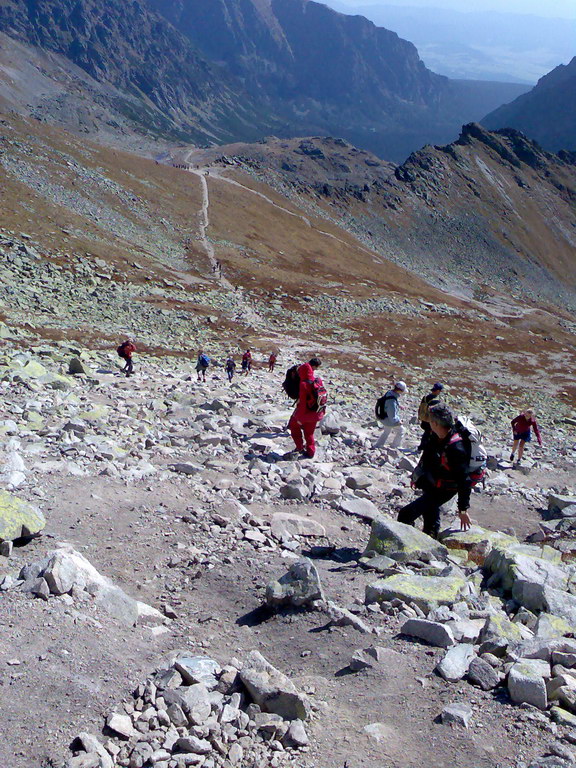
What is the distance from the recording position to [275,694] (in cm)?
520

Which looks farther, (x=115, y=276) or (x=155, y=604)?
(x=115, y=276)

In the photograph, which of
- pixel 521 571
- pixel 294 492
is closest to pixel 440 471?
pixel 521 571

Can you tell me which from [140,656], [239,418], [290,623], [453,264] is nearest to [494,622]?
[290,623]

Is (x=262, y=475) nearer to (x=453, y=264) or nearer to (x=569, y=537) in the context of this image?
(x=569, y=537)

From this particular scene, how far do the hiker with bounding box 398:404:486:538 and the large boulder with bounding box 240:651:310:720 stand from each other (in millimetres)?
4059

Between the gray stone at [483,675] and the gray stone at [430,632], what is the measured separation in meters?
0.52

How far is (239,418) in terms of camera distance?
16578 millimetres

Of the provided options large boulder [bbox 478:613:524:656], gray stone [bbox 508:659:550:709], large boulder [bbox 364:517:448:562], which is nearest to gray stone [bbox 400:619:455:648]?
large boulder [bbox 478:613:524:656]

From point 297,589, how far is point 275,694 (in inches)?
69.2

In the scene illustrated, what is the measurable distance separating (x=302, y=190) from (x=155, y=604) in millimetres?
113245

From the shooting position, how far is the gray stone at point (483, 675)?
18.1ft

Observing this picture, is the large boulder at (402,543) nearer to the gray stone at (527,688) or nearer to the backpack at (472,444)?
the backpack at (472,444)

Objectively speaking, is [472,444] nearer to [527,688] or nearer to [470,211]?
[527,688]

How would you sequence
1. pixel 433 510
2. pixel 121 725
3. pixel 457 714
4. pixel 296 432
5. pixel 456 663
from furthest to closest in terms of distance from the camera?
pixel 296 432 → pixel 433 510 → pixel 456 663 → pixel 457 714 → pixel 121 725
